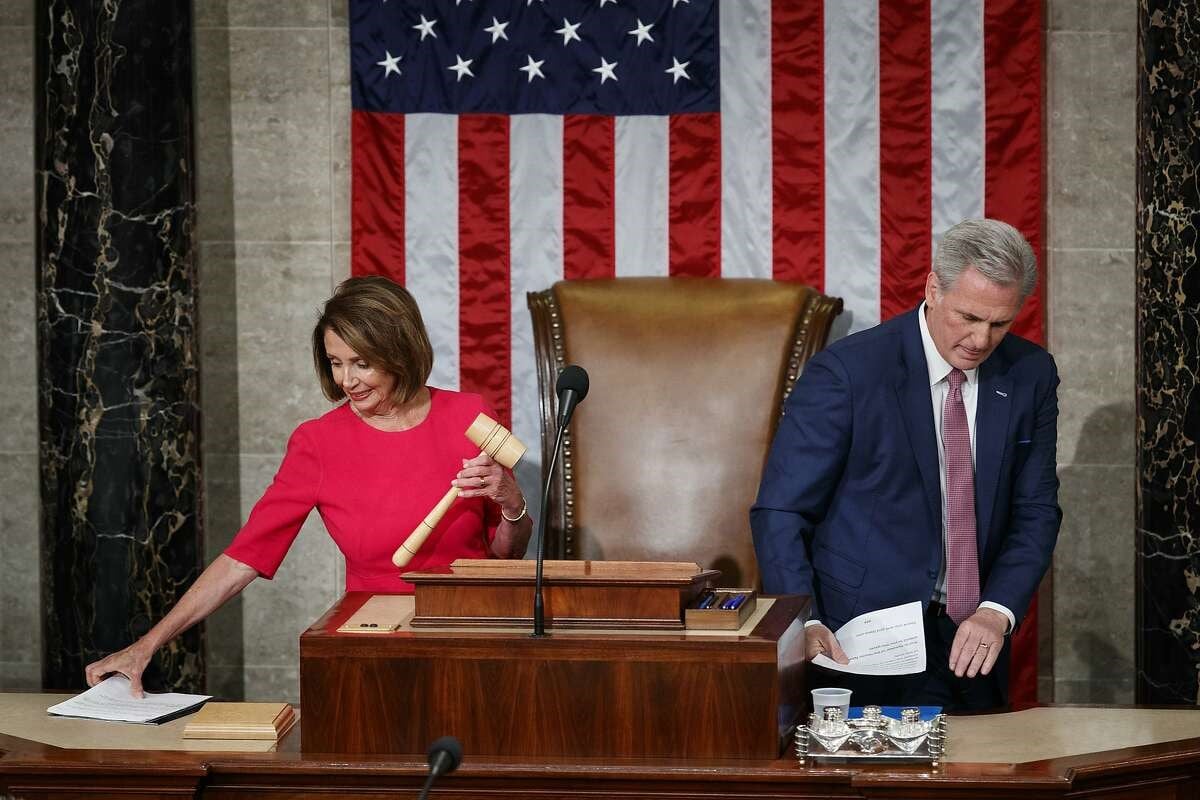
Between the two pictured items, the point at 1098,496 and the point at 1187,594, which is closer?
the point at 1187,594

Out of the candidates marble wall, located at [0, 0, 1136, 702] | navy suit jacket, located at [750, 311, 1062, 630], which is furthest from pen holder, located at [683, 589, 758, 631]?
marble wall, located at [0, 0, 1136, 702]

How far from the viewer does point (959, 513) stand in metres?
3.29

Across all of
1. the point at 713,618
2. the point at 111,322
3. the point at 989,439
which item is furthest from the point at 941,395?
the point at 111,322

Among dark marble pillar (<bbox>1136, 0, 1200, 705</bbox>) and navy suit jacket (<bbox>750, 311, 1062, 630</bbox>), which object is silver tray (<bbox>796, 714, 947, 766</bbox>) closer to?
navy suit jacket (<bbox>750, 311, 1062, 630</bbox>)

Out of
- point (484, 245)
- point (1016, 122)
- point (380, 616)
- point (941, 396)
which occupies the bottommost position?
point (380, 616)

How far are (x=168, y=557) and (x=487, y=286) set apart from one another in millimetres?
1354

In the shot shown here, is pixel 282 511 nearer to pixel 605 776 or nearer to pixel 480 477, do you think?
pixel 480 477

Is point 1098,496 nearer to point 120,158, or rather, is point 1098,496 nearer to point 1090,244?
point 1090,244

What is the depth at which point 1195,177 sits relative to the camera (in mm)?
4398

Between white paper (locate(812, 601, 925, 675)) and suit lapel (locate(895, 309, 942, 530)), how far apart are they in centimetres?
42

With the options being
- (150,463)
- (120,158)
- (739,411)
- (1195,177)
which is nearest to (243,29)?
(120,158)

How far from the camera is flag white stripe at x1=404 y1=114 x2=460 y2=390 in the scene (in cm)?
487

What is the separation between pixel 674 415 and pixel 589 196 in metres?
0.88

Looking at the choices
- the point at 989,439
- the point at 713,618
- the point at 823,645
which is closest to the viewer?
the point at 713,618
